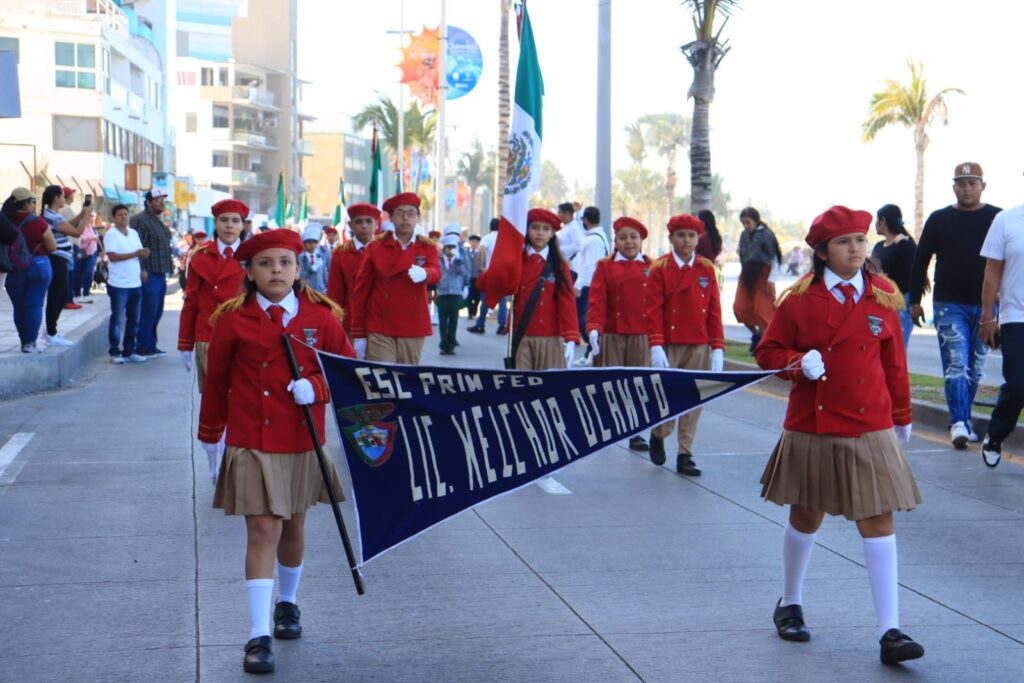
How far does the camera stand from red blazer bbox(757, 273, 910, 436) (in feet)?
18.2

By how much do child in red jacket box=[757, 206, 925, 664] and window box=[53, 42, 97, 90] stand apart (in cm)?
6205

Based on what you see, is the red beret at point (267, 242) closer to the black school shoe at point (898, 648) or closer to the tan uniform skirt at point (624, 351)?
the black school shoe at point (898, 648)

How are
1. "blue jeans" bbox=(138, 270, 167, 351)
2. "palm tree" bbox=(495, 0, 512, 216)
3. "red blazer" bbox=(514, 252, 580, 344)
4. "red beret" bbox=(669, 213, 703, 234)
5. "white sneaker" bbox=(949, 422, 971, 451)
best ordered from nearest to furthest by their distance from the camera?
"red beret" bbox=(669, 213, 703, 234) < "red blazer" bbox=(514, 252, 580, 344) < "white sneaker" bbox=(949, 422, 971, 451) < "blue jeans" bbox=(138, 270, 167, 351) < "palm tree" bbox=(495, 0, 512, 216)

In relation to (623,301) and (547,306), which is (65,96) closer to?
(623,301)

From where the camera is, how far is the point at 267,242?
545 centimetres

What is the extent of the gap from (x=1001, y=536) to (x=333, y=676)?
4165mm

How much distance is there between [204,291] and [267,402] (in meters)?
4.22

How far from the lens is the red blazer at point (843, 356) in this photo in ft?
18.2

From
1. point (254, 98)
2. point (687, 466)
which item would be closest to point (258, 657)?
point (687, 466)

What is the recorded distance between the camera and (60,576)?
6609mm

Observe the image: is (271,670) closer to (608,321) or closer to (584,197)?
(608,321)

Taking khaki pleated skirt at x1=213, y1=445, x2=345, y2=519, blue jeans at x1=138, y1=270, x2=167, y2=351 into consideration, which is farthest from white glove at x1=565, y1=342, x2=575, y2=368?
blue jeans at x1=138, y1=270, x2=167, y2=351

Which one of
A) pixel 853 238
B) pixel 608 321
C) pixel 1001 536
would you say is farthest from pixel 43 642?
pixel 608 321

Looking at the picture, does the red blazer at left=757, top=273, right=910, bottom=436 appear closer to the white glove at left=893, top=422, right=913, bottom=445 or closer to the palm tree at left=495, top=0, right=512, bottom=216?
the white glove at left=893, top=422, right=913, bottom=445
